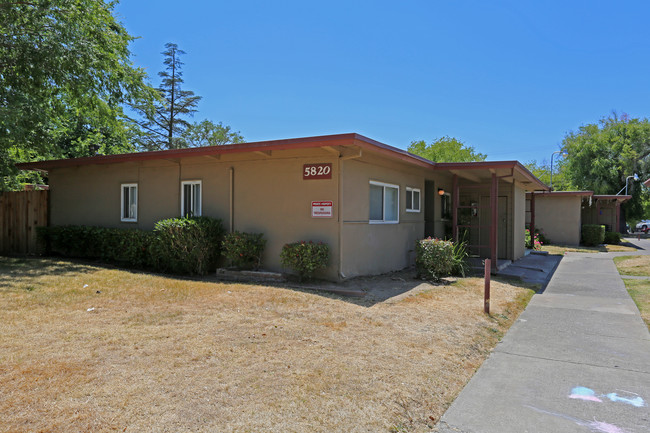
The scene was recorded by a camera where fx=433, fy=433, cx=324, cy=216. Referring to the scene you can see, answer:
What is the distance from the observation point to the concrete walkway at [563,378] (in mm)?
3246

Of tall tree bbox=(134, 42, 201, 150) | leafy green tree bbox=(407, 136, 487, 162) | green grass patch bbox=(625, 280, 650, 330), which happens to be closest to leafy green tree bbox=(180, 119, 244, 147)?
tall tree bbox=(134, 42, 201, 150)

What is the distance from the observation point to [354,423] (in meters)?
3.05

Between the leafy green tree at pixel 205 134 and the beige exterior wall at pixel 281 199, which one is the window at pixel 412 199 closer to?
the beige exterior wall at pixel 281 199

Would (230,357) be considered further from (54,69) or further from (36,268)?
(54,69)

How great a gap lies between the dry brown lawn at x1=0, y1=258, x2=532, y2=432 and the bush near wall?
1549 millimetres

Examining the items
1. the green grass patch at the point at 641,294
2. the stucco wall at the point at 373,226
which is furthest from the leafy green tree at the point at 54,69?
the green grass patch at the point at 641,294

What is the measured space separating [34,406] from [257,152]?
21.2 ft

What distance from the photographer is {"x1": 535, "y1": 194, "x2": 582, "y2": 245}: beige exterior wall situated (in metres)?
21.4

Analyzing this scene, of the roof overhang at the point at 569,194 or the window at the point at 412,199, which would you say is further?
the roof overhang at the point at 569,194

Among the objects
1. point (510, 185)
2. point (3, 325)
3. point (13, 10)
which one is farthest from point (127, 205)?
point (510, 185)

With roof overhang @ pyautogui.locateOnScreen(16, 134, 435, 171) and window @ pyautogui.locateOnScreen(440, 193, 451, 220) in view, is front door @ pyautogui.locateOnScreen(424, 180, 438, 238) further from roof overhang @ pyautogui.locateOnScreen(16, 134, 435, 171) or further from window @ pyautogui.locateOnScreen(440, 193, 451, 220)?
roof overhang @ pyautogui.locateOnScreen(16, 134, 435, 171)

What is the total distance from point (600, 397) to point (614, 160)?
3942 centimetres

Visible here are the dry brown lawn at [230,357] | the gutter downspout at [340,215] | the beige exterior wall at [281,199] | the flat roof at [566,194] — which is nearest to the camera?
the dry brown lawn at [230,357]

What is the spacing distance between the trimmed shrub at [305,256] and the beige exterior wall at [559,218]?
1700 cm
